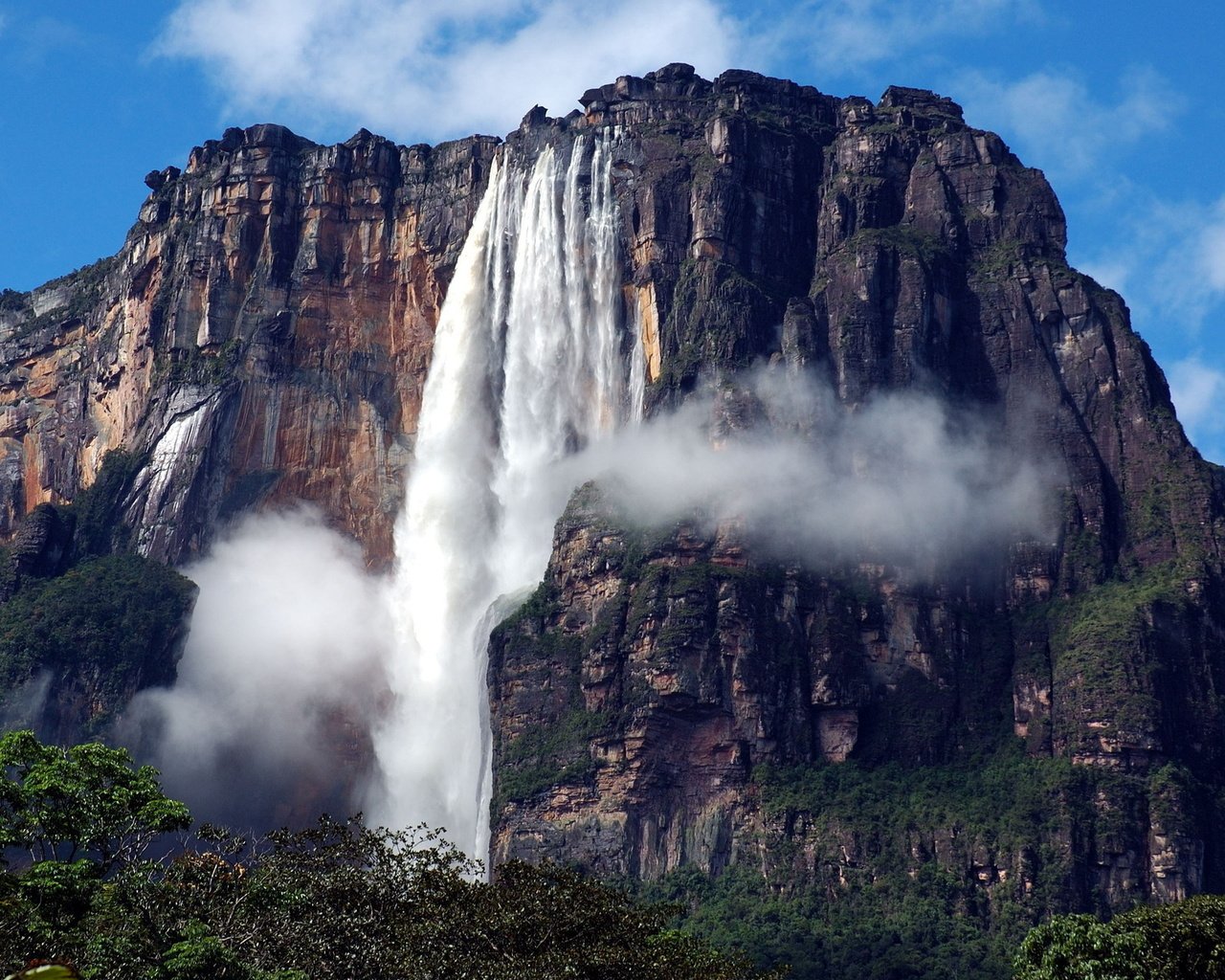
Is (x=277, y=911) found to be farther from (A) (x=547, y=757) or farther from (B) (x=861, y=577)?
(B) (x=861, y=577)

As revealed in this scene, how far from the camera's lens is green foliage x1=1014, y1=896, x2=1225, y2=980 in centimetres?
6272

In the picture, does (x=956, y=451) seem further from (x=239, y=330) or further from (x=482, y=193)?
(x=239, y=330)

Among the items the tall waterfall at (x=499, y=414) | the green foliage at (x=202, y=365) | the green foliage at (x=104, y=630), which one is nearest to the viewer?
the green foliage at (x=104, y=630)

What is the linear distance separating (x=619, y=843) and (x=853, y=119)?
186 feet

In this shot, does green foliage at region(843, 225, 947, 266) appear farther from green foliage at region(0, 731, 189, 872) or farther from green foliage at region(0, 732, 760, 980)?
green foliage at region(0, 731, 189, 872)

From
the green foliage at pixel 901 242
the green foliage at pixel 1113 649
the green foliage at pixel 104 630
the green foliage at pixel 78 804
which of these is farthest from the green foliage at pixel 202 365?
the green foliage at pixel 78 804

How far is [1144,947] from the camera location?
63875mm

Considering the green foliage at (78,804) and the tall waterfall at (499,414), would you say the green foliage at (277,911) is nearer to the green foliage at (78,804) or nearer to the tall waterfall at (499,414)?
the green foliage at (78,804)

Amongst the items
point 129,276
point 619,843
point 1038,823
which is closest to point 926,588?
point 1038,823

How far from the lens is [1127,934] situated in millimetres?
64625

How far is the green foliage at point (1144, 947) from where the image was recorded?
62719 mm

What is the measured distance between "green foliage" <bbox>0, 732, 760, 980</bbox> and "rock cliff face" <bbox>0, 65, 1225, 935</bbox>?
5087cm

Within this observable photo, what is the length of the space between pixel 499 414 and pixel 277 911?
83.8m

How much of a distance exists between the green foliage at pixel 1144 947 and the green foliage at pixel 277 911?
394 inches
